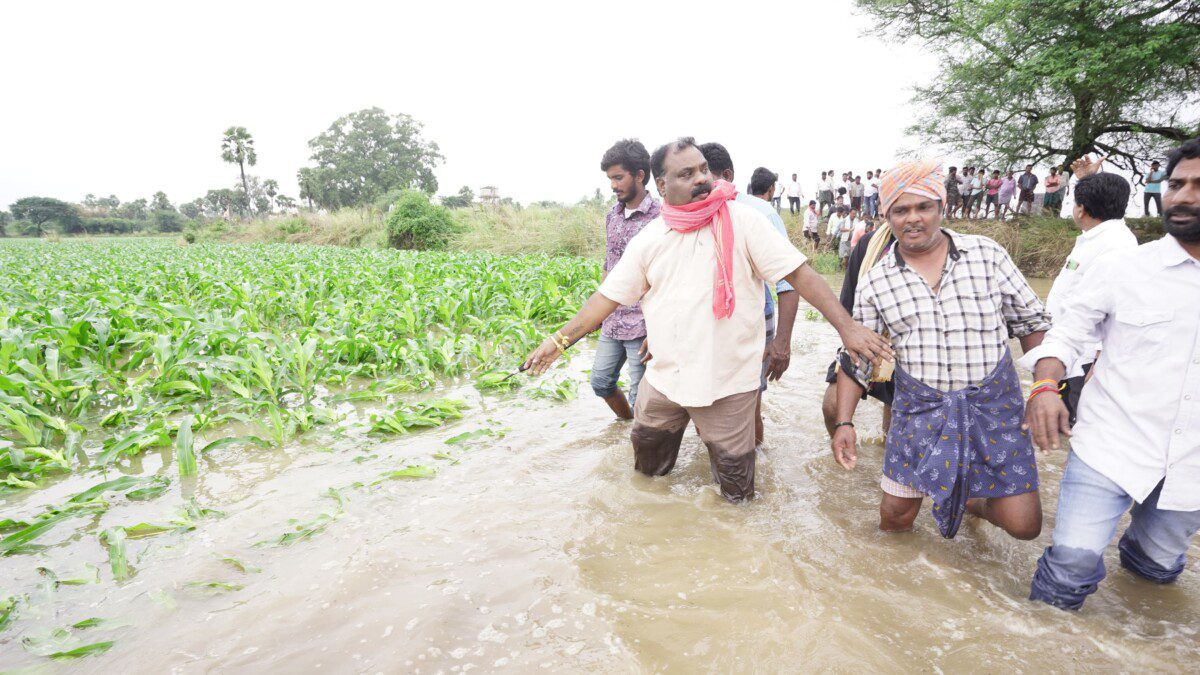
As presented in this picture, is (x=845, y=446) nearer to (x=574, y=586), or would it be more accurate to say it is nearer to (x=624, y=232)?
(x=574, y=586)

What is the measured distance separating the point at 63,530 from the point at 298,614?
1.42 m

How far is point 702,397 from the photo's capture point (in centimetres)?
232

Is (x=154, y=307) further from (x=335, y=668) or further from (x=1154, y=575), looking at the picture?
(x=1154, y=575)

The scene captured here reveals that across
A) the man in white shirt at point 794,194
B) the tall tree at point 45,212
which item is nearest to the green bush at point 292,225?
the man in white shirt at point 794,194

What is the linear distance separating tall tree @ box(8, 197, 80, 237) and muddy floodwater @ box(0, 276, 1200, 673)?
8943 cm

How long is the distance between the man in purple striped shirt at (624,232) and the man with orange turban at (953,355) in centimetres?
135

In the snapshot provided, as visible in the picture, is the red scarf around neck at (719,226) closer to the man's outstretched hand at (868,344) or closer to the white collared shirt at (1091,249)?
the man's outstretched hand at (868,344)

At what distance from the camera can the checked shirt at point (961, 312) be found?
198 centimetres

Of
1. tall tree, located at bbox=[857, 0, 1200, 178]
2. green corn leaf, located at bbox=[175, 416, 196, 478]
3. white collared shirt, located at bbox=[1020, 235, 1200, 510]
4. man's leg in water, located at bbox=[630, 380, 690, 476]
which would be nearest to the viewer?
white collared shirt, located at bbox=[1020, 235, 1200, 510]

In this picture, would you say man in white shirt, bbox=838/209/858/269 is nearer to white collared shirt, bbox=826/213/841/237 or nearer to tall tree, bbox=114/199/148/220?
white collared shirt, bbox=826/213/841/237

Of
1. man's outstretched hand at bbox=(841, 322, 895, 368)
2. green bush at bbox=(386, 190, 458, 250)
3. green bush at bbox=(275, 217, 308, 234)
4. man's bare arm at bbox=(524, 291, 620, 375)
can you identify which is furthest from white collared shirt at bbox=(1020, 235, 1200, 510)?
green bush at bbox=(275, 217, 308, 234)

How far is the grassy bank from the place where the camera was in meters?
12.6

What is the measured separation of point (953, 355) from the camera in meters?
2.00

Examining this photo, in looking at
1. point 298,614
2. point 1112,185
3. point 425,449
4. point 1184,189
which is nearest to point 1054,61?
point 1112,185
